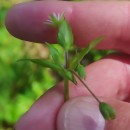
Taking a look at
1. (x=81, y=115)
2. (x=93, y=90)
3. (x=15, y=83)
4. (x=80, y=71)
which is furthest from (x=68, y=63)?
(x=15, y=83)

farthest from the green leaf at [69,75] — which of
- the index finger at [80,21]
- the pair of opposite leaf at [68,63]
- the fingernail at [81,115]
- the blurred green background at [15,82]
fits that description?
the blurred green background at [15,82]

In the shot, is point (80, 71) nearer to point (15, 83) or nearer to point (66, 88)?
point (66, 88)

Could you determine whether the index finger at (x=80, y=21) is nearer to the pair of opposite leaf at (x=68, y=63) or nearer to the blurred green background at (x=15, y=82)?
the pair of opposite leaf at (x=68, y=63)

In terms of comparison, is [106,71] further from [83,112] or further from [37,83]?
[37,83]

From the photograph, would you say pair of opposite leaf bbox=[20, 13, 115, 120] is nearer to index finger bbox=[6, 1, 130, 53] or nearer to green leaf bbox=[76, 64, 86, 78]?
green leaf bbox=[76, 64, 86, 78]

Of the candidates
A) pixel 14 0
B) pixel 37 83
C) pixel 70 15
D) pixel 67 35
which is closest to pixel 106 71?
pixel 70 15

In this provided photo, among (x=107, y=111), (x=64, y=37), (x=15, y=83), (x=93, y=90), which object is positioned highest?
(x=64, y=37)

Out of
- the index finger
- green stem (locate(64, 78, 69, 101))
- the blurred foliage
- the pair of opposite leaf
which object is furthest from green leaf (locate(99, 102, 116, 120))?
the blurred foliage
